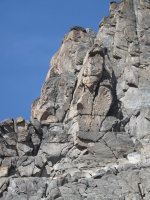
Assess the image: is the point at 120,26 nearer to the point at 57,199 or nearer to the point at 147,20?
the point at 147,20

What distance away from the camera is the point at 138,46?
71.6m

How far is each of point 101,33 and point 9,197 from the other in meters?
24.5

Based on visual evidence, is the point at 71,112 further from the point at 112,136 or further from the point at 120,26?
A: the point at 120,26

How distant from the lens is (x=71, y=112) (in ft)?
217

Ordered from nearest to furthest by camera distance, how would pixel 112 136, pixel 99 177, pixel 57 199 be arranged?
1. pixel 57 199
2. pixel 99 177
3. pixel 112 136

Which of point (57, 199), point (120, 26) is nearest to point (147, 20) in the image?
point (120, 26)

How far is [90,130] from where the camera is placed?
6406 centimetres

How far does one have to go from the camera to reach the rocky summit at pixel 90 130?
190 ft

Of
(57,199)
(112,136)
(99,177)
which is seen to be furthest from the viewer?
(112,136)

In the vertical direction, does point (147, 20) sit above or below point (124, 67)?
above

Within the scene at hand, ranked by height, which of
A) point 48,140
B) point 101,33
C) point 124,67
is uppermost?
point 101,33

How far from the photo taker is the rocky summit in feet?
190

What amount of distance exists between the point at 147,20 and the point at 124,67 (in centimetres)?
737

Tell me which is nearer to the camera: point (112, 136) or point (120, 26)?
point (112, 136)
